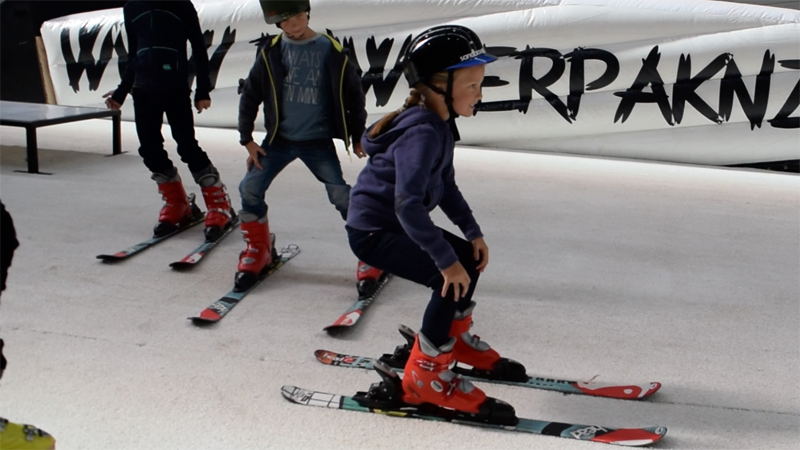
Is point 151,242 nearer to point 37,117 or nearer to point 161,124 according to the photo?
point 161,124

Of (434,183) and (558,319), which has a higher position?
(434,183)

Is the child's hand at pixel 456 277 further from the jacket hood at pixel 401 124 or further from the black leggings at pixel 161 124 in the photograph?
the black leggings at pixel 161 124

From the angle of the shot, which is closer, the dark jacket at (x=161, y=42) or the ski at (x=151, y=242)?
the ski at (x=151, y=242)

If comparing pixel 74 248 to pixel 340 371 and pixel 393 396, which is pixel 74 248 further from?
pixel 393 396

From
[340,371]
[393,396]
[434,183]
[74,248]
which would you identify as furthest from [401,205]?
[74,248]

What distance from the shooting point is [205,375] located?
230 centimetres

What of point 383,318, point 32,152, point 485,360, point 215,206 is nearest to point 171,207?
point 215,206

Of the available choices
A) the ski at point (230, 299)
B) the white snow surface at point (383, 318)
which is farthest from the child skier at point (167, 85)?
the ski at point (230, 299)

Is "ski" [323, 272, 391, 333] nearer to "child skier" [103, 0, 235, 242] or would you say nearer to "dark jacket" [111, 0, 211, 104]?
"child skier" [103, 0, 235, 242]

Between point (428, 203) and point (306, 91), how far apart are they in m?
1.12

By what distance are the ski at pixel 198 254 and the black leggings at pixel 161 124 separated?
0.33 metres

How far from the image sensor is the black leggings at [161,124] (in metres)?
3.53

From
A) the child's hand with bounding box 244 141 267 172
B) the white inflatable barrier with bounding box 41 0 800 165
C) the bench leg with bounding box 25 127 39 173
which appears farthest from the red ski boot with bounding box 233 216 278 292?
the white inflatable barrier with bounding box 41 0 800 165

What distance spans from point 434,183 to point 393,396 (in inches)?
23.0
